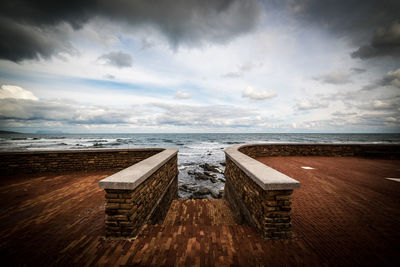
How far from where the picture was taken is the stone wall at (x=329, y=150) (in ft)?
28.9

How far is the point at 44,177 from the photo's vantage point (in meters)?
5.31

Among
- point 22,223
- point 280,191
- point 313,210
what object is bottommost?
point 22,223

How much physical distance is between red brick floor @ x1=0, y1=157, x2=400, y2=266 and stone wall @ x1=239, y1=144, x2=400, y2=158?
4.96 meters

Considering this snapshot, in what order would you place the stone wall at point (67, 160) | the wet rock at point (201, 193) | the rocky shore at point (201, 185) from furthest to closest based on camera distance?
the rocky shore at point (201, 185)
the wet rock at point (201, 193)
the stone wall at point (67, 160)

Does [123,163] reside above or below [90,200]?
above

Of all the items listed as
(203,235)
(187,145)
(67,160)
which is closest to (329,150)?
(203,235)

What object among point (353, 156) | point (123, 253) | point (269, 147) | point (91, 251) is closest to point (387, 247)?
point (123, 253)

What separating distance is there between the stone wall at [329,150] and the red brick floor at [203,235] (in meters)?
4.96

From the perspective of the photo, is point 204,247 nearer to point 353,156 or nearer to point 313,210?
point 313,210

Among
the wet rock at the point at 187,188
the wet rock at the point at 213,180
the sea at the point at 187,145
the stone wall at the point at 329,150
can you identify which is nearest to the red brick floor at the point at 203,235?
the wet rock at the point at 187,188

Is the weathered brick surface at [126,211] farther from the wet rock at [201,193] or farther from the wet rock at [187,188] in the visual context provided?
the wet rock at [187,188]

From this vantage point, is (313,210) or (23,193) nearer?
(313,210)

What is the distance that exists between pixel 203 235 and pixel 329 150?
10629mm

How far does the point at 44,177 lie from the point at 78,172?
952mm
